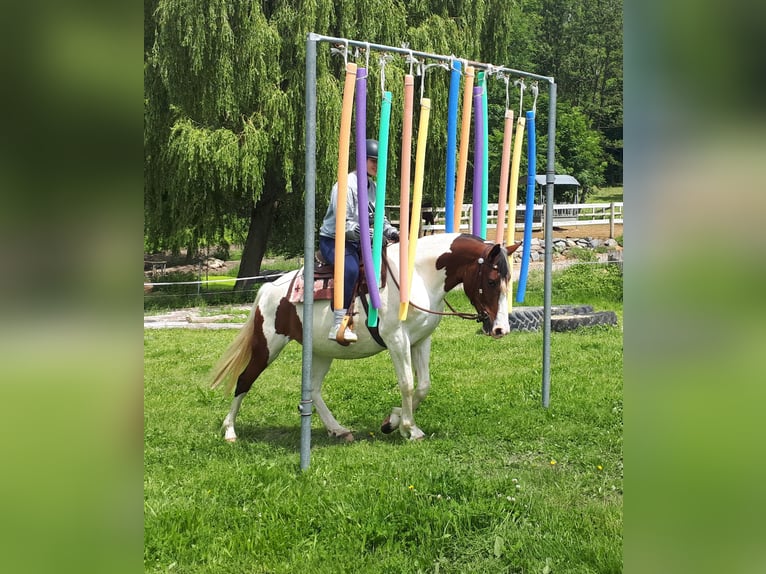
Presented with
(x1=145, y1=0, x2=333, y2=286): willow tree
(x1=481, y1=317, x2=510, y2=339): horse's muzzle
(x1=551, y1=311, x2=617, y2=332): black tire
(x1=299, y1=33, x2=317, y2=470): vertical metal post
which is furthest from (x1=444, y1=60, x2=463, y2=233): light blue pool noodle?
(x1=145, y1=0, x2=333, y2=286): willow tree

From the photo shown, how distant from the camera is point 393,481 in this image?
4613 mm

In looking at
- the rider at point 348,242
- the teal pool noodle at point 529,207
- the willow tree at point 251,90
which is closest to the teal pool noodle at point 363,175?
the rider at point 348,242

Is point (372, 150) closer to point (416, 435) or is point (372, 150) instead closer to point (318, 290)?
point (318, 290)

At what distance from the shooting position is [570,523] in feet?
13.0

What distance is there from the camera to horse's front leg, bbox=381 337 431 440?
562cm

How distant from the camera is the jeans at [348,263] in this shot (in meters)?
5.50

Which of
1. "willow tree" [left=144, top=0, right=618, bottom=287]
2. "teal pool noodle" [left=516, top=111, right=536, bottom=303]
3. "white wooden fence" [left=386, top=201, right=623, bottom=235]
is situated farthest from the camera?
"white wooden fence" [left=386, top=201, right=623, bottom=235]

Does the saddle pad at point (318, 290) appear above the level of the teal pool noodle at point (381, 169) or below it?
below

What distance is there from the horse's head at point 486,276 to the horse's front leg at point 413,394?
0.71 metres

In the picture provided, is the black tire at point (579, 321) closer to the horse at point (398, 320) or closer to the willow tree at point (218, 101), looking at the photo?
the horse at point (398, 320)

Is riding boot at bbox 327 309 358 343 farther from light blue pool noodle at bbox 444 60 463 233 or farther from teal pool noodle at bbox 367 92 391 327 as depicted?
light blue pool noodle at bbox 444 60 463 233

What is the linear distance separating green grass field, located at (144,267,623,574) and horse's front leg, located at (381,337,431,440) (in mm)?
121

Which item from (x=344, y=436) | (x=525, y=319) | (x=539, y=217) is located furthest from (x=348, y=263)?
(x=539, y=217)
